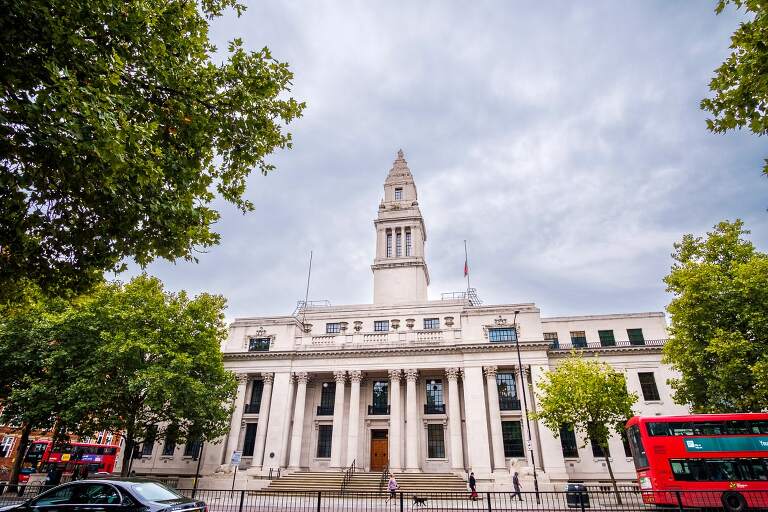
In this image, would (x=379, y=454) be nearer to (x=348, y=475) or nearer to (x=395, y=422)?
(x=395, y=422)

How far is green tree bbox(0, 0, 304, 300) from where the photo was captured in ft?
23.8

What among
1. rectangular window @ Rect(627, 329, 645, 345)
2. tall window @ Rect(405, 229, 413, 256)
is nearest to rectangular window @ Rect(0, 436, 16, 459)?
tall window @ Rect(405, 229, 413, 256)

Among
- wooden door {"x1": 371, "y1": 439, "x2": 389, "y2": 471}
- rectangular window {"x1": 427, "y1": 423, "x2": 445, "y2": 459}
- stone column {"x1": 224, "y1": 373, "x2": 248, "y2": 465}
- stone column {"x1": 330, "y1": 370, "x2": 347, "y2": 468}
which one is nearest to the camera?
stone column {"x1": 330, "y1": 370, "x2": 347, "y2": 468}

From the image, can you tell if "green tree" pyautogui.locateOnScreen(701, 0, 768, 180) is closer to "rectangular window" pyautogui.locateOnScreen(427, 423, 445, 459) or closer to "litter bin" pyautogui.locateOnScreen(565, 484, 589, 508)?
"litter bin" pyautogui.locateOnScreen(565, 484, 589, 508)

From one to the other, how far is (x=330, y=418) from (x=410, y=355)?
31.8 feet

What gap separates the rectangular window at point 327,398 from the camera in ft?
127

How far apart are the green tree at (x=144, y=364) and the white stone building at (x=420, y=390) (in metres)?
8.34

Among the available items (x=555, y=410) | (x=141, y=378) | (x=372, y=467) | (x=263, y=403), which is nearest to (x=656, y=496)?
(x=555, y=410)

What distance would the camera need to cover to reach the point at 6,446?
42156mm

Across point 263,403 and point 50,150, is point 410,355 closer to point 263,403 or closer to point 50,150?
point 263,403

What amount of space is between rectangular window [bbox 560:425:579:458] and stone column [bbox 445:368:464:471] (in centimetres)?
843

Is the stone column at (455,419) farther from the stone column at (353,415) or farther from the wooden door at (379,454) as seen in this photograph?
the stone column at (353,415)

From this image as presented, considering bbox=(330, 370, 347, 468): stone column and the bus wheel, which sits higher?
bbox=(330, 370, 347, 468): stone column

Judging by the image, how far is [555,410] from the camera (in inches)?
1099
